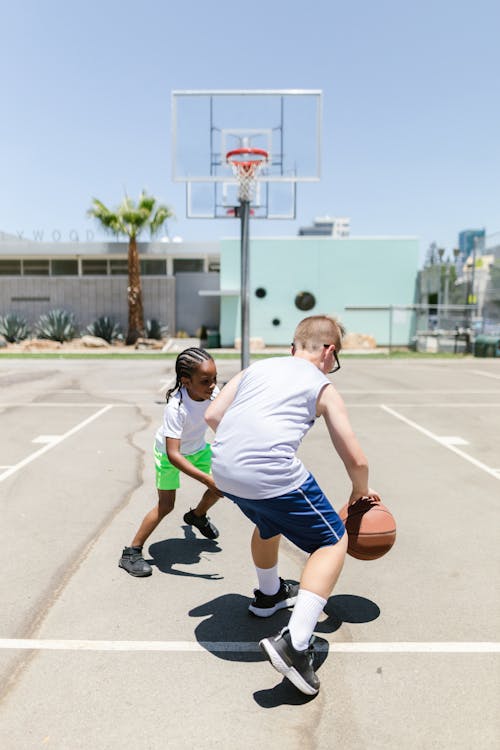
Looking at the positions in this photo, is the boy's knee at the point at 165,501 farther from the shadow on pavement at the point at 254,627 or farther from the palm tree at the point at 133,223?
the palm tree at the point at 133,223

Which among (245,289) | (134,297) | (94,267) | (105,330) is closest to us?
(245,289)

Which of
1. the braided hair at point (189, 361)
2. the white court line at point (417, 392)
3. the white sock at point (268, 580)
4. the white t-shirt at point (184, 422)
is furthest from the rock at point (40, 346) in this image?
the white sock at point (268, 580)

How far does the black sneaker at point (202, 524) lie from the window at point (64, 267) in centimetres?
3176

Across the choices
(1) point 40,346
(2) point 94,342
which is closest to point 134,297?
(2) point 94,342

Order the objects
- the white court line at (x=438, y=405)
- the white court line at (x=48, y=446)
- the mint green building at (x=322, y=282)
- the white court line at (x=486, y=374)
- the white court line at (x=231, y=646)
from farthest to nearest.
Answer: the mint green building at (x=322, y=282) → the white court line at (x=486, y=374) → the white court line at (x=438, y=405) → the white court line at (x=48, y=446) → the white court line at (x=231, y=646)

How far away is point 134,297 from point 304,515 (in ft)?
94.6

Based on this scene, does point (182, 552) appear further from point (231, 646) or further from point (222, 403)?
point (222, 403)

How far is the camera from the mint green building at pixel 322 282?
28.9 meters

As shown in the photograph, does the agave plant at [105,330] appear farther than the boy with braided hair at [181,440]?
Yes

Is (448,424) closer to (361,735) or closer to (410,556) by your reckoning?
(410,556)

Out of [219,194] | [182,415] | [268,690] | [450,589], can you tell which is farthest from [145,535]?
[219,194]

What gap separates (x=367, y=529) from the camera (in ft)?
11.7

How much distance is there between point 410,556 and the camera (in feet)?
16.0

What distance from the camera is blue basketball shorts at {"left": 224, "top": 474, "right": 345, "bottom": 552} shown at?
3.07 m
